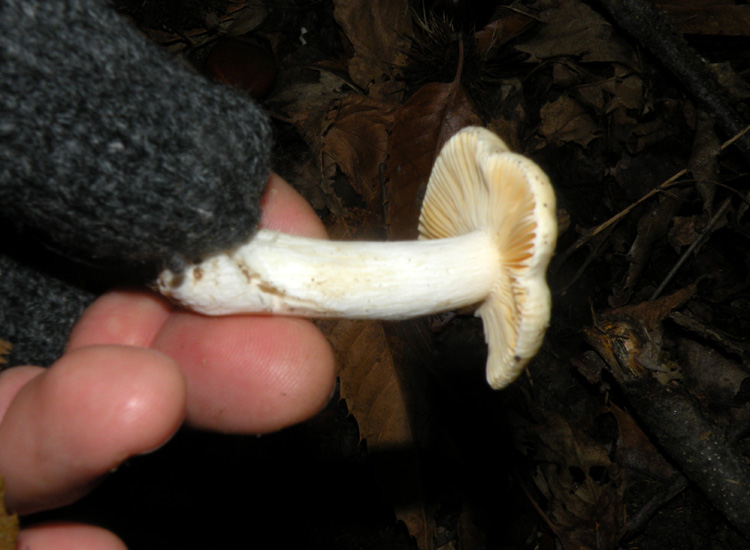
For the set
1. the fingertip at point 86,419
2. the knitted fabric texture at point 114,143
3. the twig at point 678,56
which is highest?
the knitted fabric texture at point 114,143

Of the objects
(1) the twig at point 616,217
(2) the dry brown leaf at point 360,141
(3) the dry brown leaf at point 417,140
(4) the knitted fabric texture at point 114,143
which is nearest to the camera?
(4) the knitted fabric texture at point 114,143

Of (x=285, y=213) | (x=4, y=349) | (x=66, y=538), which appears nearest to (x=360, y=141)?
(x=285, y=213)

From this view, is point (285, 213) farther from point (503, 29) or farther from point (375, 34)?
point (503, 29)

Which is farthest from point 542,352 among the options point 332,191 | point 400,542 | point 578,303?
point 332,191

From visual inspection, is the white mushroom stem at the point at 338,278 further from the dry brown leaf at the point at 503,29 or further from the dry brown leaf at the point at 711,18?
the dry brown leaf at the point at 711,18

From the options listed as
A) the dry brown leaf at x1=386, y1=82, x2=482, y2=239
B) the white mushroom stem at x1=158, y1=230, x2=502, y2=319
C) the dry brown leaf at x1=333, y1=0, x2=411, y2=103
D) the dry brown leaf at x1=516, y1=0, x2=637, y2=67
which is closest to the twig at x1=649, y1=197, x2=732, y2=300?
the dry brown leaf at x1=516, y1=0, x2=637, y2=67

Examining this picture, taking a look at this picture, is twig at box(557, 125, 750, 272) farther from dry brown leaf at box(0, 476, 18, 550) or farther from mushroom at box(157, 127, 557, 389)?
dry brown leaf at box(0, 476, 18, 550)

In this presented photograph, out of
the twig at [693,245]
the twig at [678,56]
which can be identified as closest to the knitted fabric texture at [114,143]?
the twig at [693,245]

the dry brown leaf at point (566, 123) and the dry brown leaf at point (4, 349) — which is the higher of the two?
the dry brown leaf at point (566, 123)
